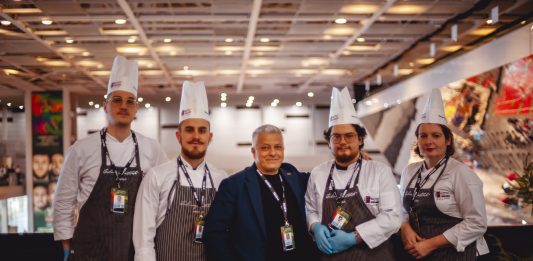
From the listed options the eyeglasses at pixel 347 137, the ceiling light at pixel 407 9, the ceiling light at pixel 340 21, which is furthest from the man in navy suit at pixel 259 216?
the ceiling light at pixel 340 21

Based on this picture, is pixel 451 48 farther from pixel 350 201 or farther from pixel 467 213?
pixel 350 201

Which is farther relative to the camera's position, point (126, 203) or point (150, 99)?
point (150, 99)

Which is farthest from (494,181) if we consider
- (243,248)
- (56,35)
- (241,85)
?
(241,85)

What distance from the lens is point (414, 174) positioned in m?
3.07

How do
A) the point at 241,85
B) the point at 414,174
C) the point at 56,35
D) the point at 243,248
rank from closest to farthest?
the point at 243,248 → the point at 414,174 → the point at 56,35 → the point at 241,85

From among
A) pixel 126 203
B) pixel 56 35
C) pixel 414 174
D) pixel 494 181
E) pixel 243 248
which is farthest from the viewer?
pixel 56 35

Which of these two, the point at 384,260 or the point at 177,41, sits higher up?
the point at 177,41

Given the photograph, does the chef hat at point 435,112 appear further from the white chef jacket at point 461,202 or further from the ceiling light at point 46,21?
the ceiling light at point 46,21

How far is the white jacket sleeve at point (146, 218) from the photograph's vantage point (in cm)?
260

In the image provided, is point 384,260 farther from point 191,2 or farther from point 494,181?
point 191,2

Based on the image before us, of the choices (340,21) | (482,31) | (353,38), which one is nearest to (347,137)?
(482,31)

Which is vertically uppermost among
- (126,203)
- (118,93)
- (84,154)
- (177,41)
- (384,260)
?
(177,41)

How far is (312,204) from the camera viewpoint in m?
2.77

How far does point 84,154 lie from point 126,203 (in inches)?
13.9
